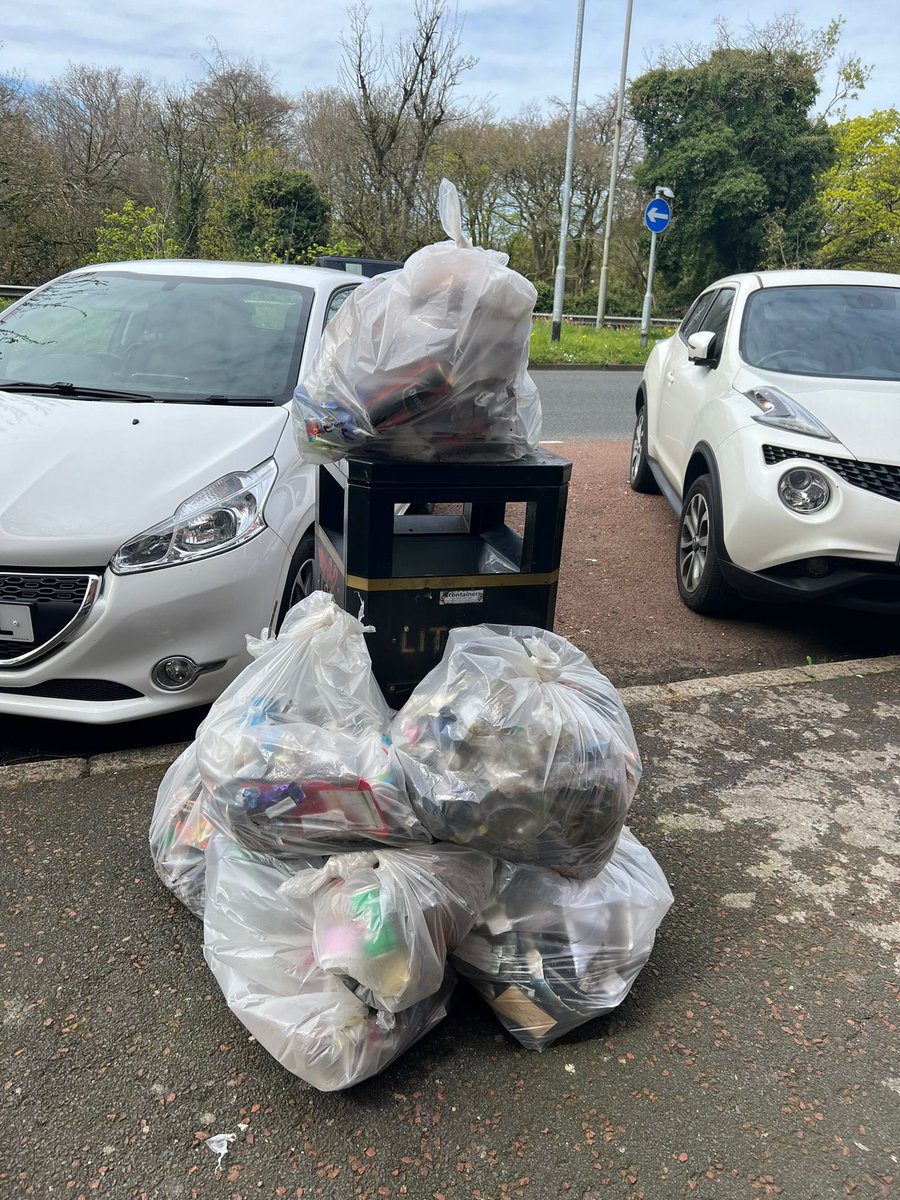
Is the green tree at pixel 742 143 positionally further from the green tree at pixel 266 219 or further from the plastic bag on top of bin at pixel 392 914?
the plastic bag on top of bin at pixel 392 914

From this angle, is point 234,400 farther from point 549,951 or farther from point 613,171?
point 613,171

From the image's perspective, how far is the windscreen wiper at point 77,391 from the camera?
11.8 ft

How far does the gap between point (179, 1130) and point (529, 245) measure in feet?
112

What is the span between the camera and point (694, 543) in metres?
4.82

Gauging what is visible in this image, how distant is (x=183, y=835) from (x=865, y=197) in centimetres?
3461

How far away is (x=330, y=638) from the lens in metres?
2.16

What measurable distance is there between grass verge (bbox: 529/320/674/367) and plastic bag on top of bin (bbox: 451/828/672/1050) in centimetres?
1646

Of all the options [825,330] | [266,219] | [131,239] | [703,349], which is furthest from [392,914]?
[266,219]

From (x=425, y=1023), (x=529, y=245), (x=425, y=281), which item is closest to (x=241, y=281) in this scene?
(x=425, y=281)

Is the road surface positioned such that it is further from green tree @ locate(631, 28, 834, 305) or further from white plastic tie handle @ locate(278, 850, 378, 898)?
green tree @ locate(631, 28, 834, 305)

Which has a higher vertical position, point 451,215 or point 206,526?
point 451,215

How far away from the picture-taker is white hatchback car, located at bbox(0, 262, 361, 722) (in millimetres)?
2863

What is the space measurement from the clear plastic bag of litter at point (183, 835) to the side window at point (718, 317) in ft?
12.9

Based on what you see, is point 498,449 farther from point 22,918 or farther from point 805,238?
point 805,238
